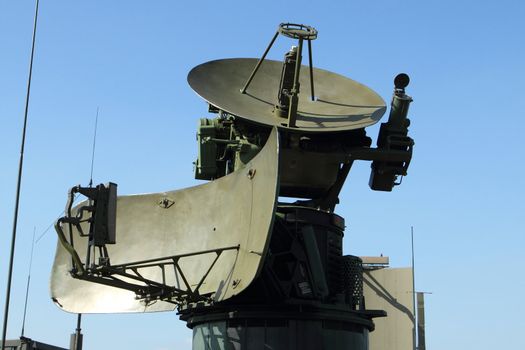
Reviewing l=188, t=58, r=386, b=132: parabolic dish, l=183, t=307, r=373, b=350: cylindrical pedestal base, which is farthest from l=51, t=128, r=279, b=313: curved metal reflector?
l=188, t=58, r=386, b=132: parabolic dish

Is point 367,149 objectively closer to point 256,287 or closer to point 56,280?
point 256,287

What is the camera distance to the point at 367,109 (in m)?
20.2

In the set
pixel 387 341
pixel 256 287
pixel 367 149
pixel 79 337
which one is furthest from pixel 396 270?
pixel 79 337

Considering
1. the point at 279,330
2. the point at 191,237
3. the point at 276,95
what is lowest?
the point at 279,330

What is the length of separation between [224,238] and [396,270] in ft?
23.6

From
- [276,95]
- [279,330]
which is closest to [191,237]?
[279,330]

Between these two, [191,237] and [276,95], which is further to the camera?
[276,95]

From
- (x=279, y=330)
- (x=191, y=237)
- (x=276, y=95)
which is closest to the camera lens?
(x=279, y=330)

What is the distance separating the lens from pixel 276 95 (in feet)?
68.9

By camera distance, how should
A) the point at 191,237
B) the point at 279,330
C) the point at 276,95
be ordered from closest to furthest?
the point at 279,330 → the point at 191,237 → the point at 276,95

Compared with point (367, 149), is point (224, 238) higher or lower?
lower

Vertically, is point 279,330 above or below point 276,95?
below

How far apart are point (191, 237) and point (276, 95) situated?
4491 millimetres

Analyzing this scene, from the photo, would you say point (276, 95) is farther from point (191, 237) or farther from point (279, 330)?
point (279, 330)
